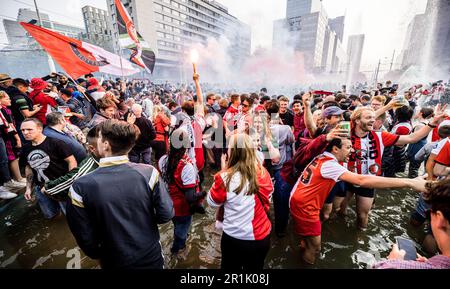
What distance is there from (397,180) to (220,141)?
4.96 meters

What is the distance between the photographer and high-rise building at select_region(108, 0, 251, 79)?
5769cm

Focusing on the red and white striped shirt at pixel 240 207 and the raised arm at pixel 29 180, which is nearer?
the red and white striped shirt at pixel 240 207

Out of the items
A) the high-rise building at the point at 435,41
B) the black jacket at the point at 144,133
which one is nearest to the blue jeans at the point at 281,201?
the black jacket at the point at 144,133

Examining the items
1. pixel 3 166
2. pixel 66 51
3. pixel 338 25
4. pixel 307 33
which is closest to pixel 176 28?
pixel 307 33

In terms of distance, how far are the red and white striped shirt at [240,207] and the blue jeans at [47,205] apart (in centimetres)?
348

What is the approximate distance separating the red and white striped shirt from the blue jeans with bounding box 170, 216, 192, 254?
1.00m

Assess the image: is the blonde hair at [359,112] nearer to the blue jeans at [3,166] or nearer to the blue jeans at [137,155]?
the blue jeans at [137,155]

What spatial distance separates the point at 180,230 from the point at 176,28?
78.8 meters

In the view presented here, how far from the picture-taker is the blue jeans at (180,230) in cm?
284

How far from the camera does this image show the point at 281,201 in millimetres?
3510

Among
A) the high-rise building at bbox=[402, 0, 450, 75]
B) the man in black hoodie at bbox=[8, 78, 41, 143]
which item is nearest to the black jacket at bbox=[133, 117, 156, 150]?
the man in black hoodie at bbox=[8, 78, 41, 143]

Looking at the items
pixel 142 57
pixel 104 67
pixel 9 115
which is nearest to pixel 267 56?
pixel 142 57

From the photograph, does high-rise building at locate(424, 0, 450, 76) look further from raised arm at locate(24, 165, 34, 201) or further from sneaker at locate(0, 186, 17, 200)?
sneaker at locate(0, 186, 17, 200)
